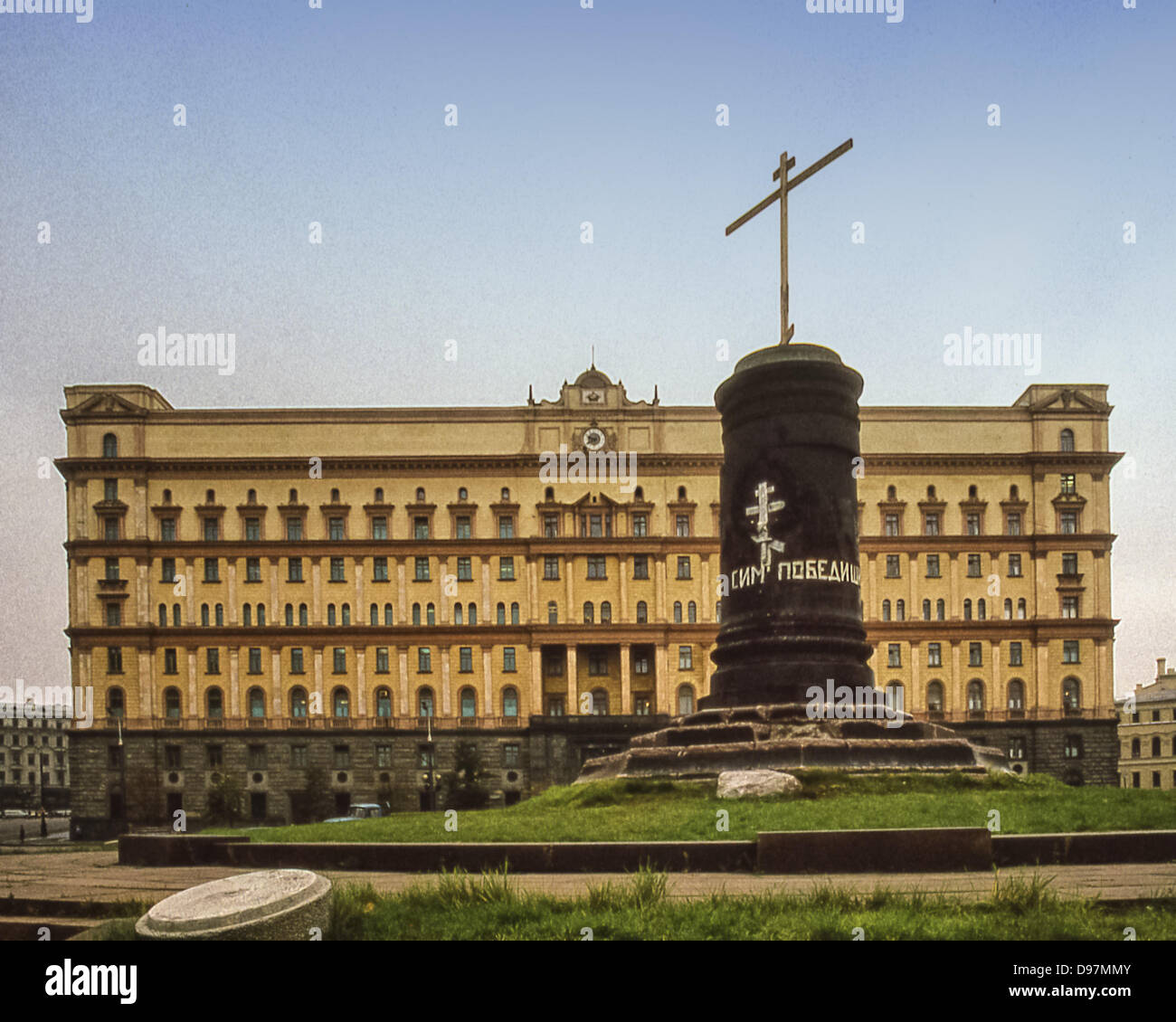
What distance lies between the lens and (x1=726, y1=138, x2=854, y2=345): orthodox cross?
22.7m

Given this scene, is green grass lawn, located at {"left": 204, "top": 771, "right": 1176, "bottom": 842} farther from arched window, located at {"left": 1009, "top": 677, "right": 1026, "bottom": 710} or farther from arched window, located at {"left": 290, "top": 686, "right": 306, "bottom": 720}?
arched window, located at {"left": 1009, "top": 677, "right": 1026, "bottom": 710}

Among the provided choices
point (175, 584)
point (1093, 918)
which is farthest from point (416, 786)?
point (1093, 918)

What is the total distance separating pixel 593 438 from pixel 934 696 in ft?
84.4

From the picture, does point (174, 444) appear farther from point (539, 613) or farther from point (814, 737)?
point (814, 737)

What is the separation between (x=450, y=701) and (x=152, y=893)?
58.5 m

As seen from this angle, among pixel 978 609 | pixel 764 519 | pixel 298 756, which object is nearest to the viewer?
pixel 764 519

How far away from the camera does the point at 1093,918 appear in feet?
29.0

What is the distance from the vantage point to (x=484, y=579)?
234 ft

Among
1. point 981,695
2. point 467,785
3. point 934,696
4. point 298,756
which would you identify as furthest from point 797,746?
point 981,695

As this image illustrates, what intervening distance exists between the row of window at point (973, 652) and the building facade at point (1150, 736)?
1049 inches

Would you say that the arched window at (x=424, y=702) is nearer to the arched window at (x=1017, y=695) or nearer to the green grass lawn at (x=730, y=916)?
the arched window at (x=1017, y=695)

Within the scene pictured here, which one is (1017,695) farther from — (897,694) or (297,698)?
(297,698)

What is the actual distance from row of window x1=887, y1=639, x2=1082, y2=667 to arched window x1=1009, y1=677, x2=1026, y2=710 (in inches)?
42.7

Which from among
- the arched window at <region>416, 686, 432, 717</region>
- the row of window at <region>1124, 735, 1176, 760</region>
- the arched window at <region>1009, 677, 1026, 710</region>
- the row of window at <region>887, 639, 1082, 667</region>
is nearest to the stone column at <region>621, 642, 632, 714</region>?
the arched window at <region>416, 686, 432, 717</region>
